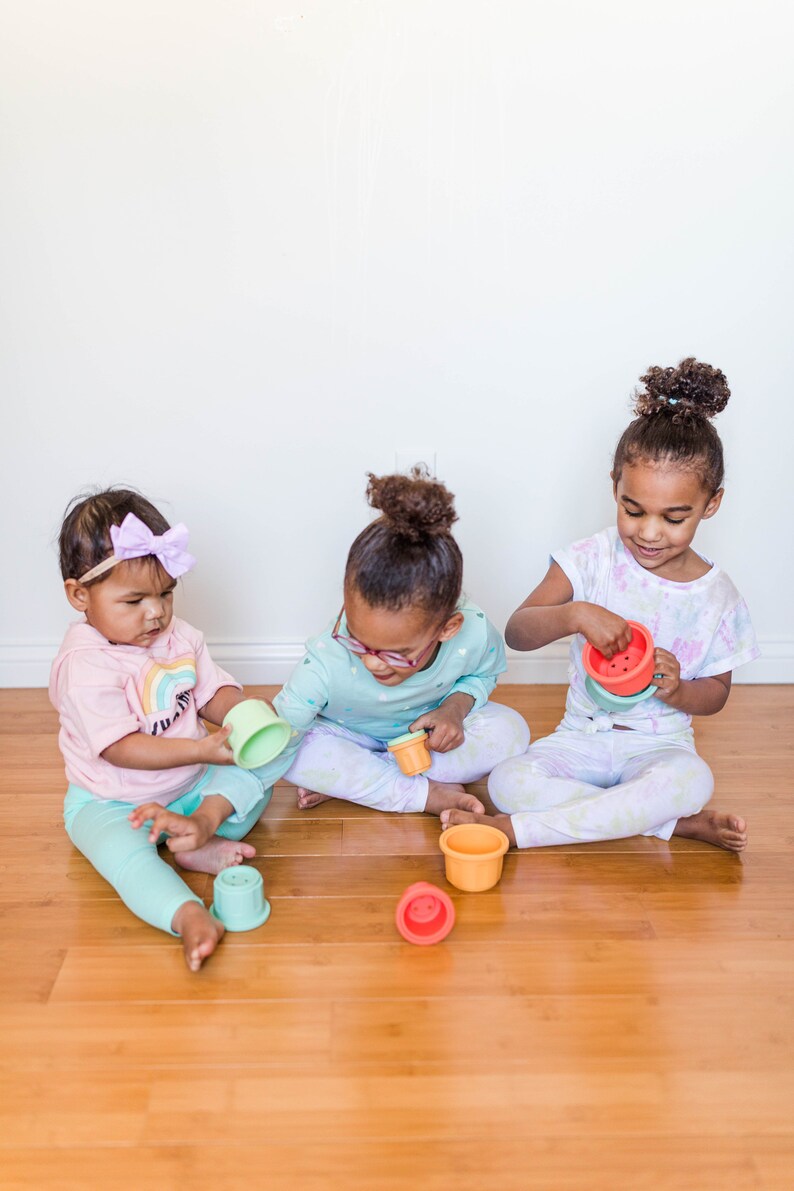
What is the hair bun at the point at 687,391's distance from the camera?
5.88ft

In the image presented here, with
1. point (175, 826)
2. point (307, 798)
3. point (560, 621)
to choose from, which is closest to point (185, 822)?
point (175, 826)

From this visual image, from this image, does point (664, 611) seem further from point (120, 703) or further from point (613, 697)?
point (120, 703)

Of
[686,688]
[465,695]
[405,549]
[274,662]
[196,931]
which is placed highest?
[405,549]

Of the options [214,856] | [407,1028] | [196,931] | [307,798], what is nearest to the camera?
[407,1028]

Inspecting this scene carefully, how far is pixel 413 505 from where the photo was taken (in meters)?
1.60

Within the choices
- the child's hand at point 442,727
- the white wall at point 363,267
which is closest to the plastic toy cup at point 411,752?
the child's hand at point 442,727

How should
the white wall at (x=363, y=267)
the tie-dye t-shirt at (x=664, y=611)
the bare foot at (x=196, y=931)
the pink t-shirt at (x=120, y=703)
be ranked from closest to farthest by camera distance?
the bare foot at (x=196, y=931) → the pink t-shirt at (x=120, y=703) → the tie-dye t-shirt at (x=664, y=611) → the white wall at (x=363, y=267)

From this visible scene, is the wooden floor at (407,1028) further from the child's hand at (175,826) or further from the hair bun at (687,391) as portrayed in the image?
the hair bun at (687,391)

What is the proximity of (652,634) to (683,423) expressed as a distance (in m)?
0.39

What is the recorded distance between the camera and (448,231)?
2.25 meters

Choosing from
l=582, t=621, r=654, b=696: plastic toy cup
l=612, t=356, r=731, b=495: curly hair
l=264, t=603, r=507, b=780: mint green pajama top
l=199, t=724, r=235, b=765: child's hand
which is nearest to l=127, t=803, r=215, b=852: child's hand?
l=199, t=724, r=235, b=765: child's hand

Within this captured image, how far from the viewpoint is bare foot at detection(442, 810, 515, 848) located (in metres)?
1.78

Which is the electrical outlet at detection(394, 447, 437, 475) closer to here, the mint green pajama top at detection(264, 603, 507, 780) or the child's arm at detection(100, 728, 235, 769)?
the mint green pajama top at detection(264, 603, 507, 780)

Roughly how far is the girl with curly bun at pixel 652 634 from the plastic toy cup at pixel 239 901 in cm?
39
